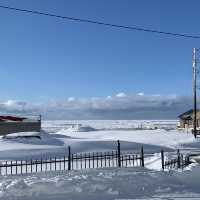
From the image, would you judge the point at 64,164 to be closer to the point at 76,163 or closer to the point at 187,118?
the point at 76,163

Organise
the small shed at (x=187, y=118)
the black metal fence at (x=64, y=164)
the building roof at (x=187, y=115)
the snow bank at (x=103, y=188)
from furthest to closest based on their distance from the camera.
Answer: the small shed at (x=187, y=118), the building roof at (x=187, y=115), the black metal fence at (x=64, y=164), the snow bank at (x=103, y=188)

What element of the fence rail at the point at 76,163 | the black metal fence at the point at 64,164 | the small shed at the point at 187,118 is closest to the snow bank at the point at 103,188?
the fence rail at the point at 76,163

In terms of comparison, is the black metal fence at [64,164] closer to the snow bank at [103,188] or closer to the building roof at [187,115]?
the snow bank at [103,188]

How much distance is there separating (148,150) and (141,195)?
67.1ft

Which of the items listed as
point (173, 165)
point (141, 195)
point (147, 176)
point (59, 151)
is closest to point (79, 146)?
point (59, 151)

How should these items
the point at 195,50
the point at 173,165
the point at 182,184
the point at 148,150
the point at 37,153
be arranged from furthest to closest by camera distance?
the point at 195,50, the point at 148,150, the point at 37,153, the point at 173,165, the point at 182,184

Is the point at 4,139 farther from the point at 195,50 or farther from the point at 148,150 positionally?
the point at 195,50

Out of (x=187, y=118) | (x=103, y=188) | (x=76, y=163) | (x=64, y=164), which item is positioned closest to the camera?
(x=103, y=188)

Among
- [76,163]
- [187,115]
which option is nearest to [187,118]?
[187,115]

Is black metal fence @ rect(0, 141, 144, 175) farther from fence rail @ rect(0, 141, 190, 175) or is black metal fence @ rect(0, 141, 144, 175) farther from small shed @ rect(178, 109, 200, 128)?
small shed @ rect(178, 109, 200, 128)

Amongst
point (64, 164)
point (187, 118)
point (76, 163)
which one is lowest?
point (76, 163)

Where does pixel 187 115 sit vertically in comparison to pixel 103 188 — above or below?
above

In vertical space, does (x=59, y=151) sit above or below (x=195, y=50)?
below

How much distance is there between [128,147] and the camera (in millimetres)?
32781
